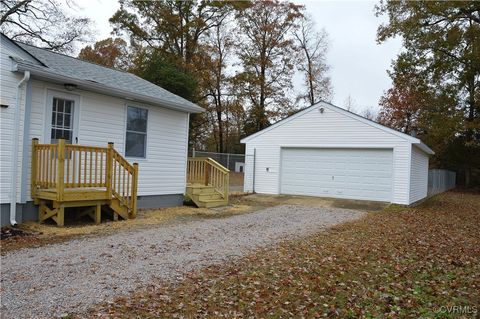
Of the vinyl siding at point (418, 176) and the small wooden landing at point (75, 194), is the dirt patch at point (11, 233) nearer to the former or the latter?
the small wooden landing at point (75, 194)

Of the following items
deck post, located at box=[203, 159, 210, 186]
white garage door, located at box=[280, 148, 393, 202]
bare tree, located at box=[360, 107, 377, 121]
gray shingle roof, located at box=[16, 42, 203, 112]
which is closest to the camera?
gray shingle roof, located at box=[16, 42, 203, 112]

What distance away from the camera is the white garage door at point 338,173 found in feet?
52.2

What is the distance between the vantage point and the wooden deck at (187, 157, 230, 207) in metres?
12.8

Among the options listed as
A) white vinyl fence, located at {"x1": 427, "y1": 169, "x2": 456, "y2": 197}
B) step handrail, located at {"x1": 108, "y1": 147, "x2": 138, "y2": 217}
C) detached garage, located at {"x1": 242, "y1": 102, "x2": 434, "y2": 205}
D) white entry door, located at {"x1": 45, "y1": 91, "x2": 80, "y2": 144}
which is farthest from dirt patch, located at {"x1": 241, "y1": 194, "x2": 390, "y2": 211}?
white vinyl fence, located at {"x1": 427, "y1": 169, "x2": 456, "y2": 197}

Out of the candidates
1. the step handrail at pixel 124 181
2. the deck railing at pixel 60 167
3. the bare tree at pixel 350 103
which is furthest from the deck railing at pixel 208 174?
the bare tree at pixel 350 103

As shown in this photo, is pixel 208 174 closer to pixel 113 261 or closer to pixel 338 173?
pixel 338 173

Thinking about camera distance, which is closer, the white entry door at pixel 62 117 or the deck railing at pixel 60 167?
the deck railing at pixel 60 167

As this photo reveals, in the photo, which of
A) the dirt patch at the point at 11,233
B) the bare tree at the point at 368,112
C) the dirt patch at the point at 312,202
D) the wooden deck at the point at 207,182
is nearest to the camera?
the dirt patch at the point at 11,233

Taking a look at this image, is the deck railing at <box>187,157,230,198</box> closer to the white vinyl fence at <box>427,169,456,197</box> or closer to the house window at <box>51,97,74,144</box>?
the house window at <box>51,97,74,144</box>

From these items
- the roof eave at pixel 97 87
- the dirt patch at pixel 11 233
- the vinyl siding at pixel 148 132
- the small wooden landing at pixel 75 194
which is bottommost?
the dirt patch at pixel 11 233

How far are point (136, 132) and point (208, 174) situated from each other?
3.40 meters

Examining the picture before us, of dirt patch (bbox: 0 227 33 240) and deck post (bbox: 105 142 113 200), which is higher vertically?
deck post (bbox: 105 142 113 200)

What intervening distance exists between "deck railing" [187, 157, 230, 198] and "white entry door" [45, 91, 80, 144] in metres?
5.02

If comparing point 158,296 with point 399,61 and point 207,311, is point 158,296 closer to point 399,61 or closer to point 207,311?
point 207,311
